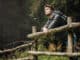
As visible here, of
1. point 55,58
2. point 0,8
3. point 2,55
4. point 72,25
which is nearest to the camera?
point 72,25

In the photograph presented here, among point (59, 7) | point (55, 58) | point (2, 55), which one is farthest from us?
point (2, 55)

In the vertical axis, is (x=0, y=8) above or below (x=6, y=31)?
A: above

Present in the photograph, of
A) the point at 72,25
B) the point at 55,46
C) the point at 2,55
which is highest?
the point at 72,25

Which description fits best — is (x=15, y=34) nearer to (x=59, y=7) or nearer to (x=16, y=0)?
(x=16, y=0)

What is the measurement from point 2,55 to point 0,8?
3645 mm

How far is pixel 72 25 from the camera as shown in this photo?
7617 mm

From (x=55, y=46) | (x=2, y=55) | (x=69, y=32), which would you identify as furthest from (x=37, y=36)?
(x=2, y=55)

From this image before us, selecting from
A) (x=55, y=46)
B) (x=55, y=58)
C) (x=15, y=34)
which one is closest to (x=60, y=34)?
(x=55, y=46)

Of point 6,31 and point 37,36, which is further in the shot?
point 6,31

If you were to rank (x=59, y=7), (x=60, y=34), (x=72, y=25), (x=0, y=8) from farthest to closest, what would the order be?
1. (x=0, y=8)
2. (x=59, y=7)
3. (x=60, y=34)
4. (x=72, y=25)

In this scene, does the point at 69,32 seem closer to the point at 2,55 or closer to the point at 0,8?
the point at 2,55

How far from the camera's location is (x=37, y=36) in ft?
28.0

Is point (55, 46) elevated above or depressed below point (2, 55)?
above

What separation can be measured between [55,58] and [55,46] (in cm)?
70
